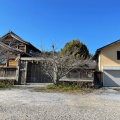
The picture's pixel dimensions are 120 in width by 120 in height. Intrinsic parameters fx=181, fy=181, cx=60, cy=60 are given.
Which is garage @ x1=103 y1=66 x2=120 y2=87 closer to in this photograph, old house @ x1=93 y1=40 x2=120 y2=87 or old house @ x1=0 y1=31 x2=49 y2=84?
old house @ x1=93 y1=40 x2=120 y2=87

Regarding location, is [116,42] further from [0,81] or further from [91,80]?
[0,81]

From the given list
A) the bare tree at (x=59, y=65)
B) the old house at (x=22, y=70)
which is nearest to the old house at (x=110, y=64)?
the bare tree at (x=59, y=65)

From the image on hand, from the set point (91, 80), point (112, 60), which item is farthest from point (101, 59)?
point (91, 80)

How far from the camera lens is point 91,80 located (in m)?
19.7

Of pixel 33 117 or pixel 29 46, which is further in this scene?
pixel 29 46

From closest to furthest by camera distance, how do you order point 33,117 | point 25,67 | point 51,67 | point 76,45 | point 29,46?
point 33,117, point 51,67, point 25,67, point 29,46, point 76,45

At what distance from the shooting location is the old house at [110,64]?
22.9 metres

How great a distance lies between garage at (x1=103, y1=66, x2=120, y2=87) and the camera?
22780 mm

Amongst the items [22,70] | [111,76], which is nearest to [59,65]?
[22,70]

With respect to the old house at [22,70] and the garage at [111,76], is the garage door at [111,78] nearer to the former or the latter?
the garage at [111,76]

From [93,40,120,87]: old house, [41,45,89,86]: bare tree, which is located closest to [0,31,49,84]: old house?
[41,45,89,86]: bare tree

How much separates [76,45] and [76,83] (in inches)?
740

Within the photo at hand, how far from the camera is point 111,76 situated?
75.6ft

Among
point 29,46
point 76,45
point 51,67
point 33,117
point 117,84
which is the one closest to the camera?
point 33,117
